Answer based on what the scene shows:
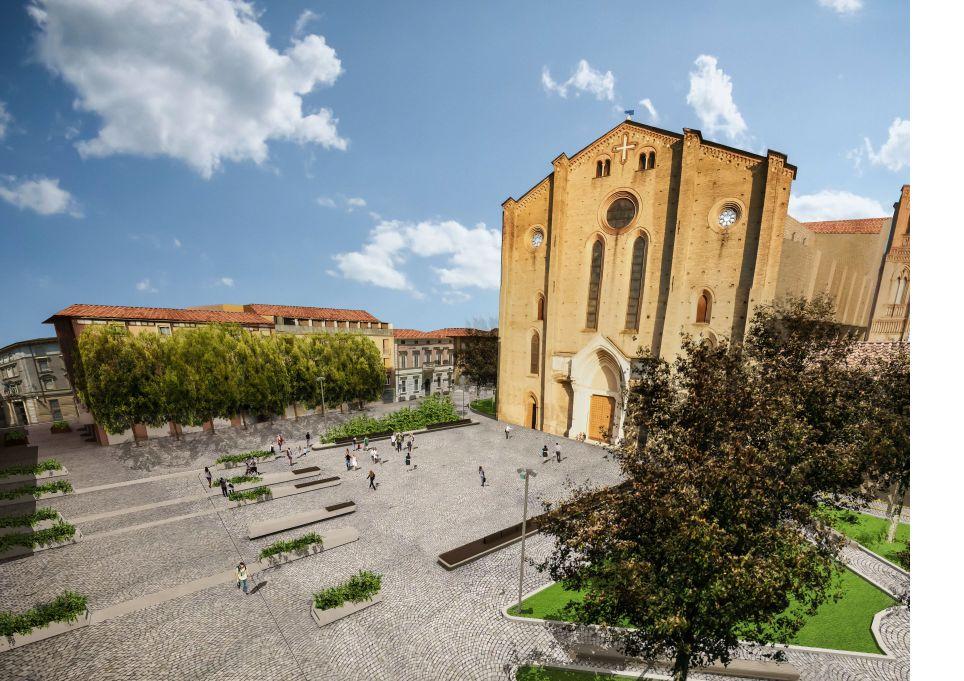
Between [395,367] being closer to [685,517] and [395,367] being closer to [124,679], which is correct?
[124,679]

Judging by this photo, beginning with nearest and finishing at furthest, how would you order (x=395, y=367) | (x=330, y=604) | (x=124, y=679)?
(x=124, y=679), (x=330, y=604), (x=395, y=367)

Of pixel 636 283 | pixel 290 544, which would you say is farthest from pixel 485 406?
pixel 290 544

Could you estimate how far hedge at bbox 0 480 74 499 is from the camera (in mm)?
17745

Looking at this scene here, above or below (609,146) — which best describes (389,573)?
below

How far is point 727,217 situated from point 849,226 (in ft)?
27.6

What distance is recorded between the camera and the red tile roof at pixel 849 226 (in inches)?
894

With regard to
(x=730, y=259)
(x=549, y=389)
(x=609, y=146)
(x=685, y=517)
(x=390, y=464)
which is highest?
(x=609, y=146)

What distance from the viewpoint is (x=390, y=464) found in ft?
76.8

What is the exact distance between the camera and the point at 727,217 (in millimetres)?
23328

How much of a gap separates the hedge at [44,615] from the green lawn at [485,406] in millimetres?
29227

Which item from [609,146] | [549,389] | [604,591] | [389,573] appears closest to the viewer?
[604,591]

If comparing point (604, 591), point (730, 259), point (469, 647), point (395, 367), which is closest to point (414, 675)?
point (469, 647)

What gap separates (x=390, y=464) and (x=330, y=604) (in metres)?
12.5

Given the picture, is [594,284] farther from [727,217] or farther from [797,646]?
[797,646]
